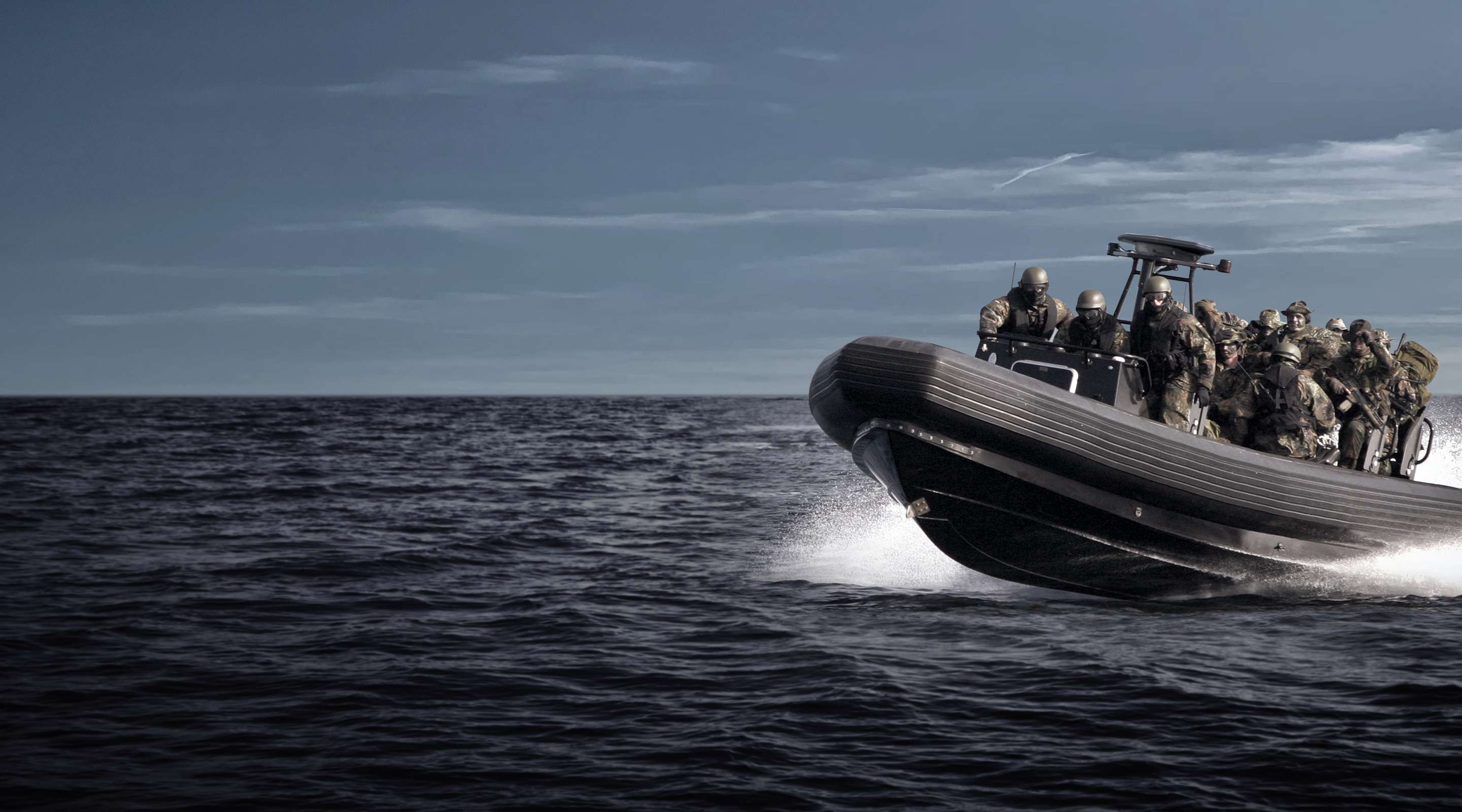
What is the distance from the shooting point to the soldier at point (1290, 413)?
9688 mm

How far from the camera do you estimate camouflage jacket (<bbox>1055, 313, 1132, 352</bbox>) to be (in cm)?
959

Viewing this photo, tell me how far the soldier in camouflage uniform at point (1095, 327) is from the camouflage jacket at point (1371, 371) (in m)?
2.51

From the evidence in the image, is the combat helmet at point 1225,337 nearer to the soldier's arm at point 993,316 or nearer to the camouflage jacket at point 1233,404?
the camouflage jacket at point 1233,404

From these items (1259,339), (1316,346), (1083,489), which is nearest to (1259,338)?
(1259,339)

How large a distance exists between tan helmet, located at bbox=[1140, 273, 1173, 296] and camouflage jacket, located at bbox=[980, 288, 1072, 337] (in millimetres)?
716

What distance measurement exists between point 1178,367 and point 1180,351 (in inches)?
4.9

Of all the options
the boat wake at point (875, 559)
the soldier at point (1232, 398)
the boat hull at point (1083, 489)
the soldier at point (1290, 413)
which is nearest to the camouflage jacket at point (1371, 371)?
the soldier at point (1290, 413)

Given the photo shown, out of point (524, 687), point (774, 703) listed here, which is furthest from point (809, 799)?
point (524, 687)

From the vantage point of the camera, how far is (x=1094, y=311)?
9.78 m

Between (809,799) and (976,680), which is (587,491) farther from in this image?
(809,799)

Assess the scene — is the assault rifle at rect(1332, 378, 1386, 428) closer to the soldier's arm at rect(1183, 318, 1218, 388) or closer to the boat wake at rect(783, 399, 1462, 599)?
the boat wake at rect(783, 399, 1462, 599)

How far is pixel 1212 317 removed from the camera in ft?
37.7

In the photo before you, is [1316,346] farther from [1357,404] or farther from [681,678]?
[681,678]

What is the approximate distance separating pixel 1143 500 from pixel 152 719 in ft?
21.2
